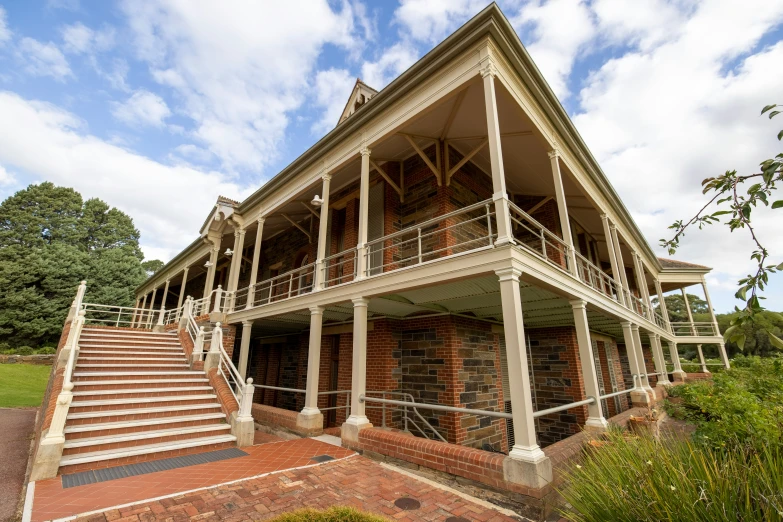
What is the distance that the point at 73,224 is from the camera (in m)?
31.1

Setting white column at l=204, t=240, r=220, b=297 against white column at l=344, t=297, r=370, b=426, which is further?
white column at l=204, t=240, r=220, b=297

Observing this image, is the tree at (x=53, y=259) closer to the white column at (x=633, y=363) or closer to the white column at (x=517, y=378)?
the white column at (x=517, y=378)

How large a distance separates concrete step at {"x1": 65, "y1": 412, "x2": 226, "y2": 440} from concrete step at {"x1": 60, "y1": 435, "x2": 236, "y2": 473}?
0.53 metres

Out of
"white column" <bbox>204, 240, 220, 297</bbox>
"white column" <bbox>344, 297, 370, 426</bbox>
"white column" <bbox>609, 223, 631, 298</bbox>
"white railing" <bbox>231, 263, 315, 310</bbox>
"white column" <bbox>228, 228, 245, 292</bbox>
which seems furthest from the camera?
"white column" <bbox>204, 240, 220, 297</bbox>

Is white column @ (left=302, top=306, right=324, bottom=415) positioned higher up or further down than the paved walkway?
higher up

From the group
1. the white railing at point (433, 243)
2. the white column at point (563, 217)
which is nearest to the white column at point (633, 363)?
the white column at point (563, 217)

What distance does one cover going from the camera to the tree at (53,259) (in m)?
23.8

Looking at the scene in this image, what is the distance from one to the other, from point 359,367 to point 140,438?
4.29 m

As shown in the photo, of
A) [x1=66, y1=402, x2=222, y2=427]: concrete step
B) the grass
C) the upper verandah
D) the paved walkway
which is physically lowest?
the paved walkway

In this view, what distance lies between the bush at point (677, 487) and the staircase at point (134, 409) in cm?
682

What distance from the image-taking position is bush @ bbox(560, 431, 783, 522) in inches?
81.5

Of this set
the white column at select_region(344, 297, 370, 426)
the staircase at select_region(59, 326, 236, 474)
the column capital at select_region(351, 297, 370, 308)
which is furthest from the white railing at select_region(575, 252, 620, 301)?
the staircase at select_region(59, 326, 236, 474)

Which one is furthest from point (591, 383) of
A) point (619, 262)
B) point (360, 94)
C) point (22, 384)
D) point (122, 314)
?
point (122, 314)

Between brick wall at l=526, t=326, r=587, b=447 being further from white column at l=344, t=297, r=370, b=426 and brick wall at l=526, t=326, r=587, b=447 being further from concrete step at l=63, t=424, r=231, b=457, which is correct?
concrete step at l=63, t=424, r=231, b=457
